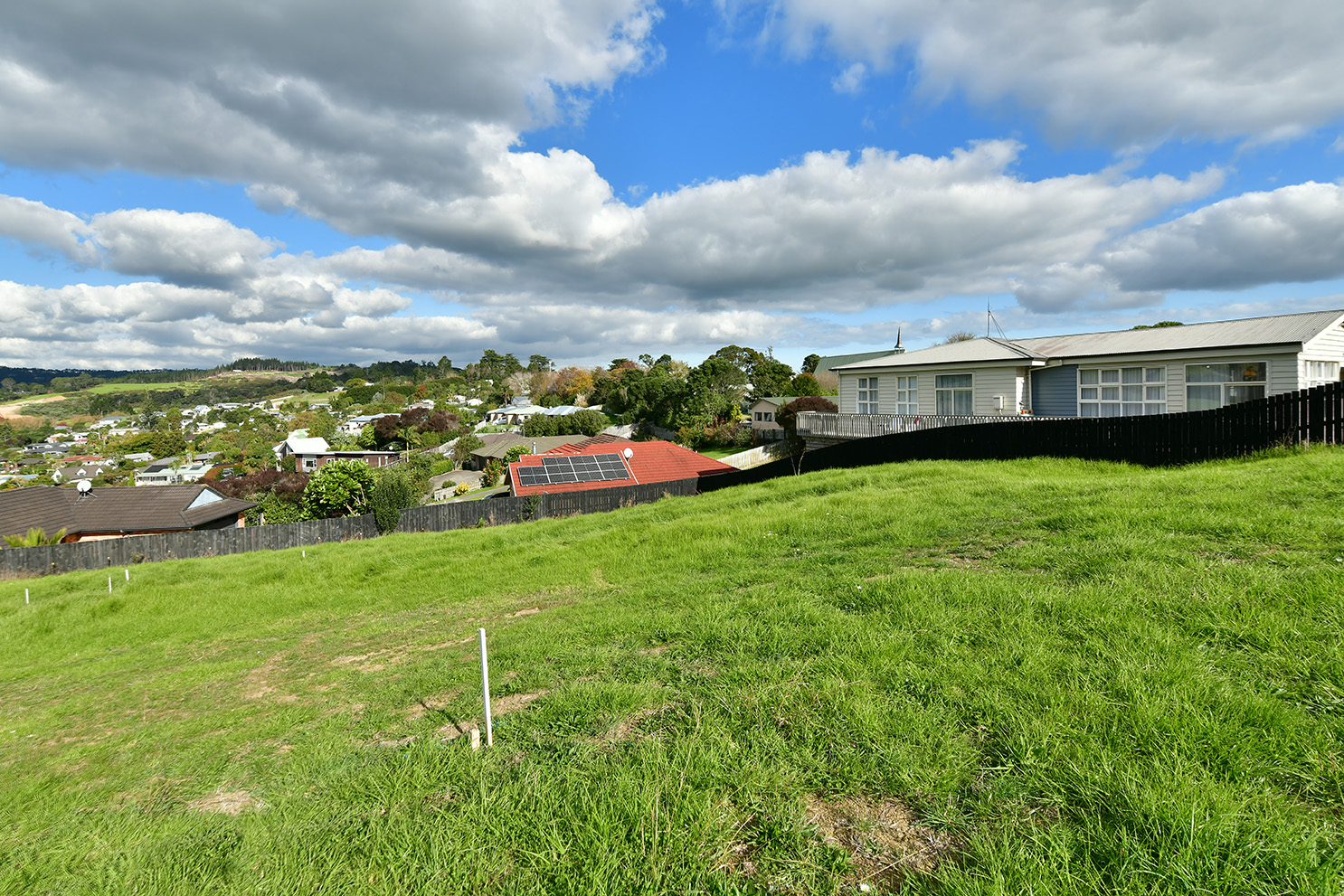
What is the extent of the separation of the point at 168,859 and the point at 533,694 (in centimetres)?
215

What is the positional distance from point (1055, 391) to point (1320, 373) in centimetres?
669

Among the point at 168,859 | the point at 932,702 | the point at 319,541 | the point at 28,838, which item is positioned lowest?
the point at 319,541

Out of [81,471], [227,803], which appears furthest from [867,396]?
[81,471]

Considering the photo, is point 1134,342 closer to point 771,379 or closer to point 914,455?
point 914,455

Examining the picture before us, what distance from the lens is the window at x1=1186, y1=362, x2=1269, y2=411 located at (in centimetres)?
1708

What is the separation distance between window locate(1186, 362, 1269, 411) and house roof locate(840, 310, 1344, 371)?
0.82m

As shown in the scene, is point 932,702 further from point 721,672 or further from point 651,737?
point 651,737

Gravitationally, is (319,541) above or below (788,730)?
below

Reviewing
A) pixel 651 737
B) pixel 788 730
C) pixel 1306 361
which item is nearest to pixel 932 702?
pixel 788 730

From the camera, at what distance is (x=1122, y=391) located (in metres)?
20.0

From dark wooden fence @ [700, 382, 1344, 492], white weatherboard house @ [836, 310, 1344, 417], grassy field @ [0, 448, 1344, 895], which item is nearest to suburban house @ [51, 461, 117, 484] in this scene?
white weatherboard house @ [836, 310, 1344, 417]

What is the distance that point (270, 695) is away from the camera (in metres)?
6.06

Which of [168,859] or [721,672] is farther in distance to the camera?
[721,672]

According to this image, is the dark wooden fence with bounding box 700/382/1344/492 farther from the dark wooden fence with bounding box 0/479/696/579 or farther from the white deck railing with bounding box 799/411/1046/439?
the dark wooden fence with bounding box 0/479/696/579
